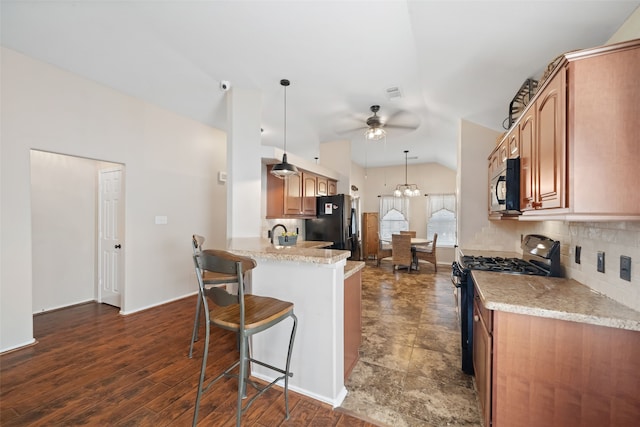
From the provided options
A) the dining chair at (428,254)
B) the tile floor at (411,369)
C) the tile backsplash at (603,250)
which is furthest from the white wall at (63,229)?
the dining chair at (428,254)

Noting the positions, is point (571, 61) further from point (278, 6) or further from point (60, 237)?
point (60, 237)

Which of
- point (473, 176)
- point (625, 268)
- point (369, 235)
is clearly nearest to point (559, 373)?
point (625, 268)

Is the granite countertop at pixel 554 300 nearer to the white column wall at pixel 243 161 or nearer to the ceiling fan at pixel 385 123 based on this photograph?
the ceiling fan at pixel 385 123

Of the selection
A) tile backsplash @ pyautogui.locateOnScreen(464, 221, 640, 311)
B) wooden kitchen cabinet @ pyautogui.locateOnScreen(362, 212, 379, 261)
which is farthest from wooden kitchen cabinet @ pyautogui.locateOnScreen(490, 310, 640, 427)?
wooden kitchen cabinet @ pyautogui.locateOnScreen(362, 212, 379, 261)

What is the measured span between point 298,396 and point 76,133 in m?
3.58

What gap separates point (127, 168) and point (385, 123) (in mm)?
3758

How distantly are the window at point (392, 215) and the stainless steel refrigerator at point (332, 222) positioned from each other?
2995 millimetres

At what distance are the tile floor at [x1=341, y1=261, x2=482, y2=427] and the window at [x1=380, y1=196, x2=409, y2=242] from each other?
3739 mm

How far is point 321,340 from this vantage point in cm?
174

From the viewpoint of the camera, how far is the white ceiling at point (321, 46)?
1622mm

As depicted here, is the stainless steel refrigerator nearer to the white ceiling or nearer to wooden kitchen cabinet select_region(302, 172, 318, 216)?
wooden kitchen cabinet select_region(302, 172, 318, 216)

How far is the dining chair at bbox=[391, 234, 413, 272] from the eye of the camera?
5699 millimetres

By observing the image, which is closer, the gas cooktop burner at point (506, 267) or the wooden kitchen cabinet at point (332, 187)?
the gas cooktop burner at point (506, 267)

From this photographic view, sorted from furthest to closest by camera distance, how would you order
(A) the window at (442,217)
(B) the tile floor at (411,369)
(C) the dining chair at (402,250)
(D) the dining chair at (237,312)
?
(A) the window at (442,217) → (C) the dining chair at (402,250) → (B) the tile floor at (411,369) → (D) the dining chair at (237,312)
